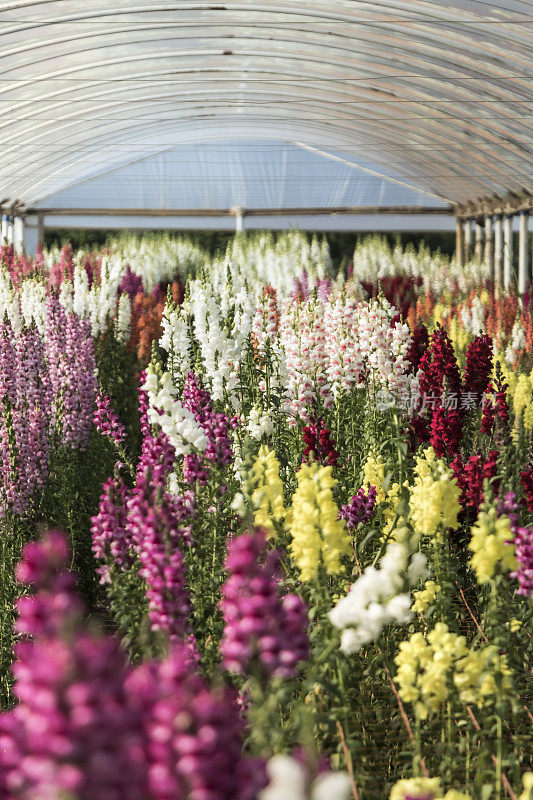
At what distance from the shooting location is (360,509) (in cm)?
492

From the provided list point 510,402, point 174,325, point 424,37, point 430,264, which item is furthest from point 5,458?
point 430,264

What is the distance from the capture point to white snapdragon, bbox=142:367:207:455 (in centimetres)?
460

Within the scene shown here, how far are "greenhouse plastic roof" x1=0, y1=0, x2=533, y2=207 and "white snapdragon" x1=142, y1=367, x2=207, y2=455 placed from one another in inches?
219

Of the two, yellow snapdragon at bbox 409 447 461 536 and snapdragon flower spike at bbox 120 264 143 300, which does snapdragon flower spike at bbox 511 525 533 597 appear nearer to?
yellow snapdragon at bbox 409 447 461 536

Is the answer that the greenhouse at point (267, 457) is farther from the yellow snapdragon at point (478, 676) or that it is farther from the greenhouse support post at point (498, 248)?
the greenhouse support post at point (498, 248)

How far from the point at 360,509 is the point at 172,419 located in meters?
1.07

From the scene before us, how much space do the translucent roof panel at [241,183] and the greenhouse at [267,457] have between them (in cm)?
198

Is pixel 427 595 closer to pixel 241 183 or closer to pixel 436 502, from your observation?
pixel 436 502

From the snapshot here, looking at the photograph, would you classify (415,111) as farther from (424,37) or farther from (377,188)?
(377,188)

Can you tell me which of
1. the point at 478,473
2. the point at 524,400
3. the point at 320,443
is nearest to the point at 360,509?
the point at 320,443

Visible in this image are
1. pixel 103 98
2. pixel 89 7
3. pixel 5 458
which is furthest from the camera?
pixel 103 98

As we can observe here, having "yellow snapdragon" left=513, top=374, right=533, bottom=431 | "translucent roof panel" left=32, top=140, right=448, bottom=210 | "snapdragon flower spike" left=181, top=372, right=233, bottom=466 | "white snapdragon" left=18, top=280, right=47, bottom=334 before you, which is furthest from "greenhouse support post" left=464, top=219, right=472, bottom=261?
"snapdragon flower spike" left=181, top=372, right=233, bottom=466

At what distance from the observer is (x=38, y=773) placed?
131 cm

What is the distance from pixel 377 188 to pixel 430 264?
486 centimetres
